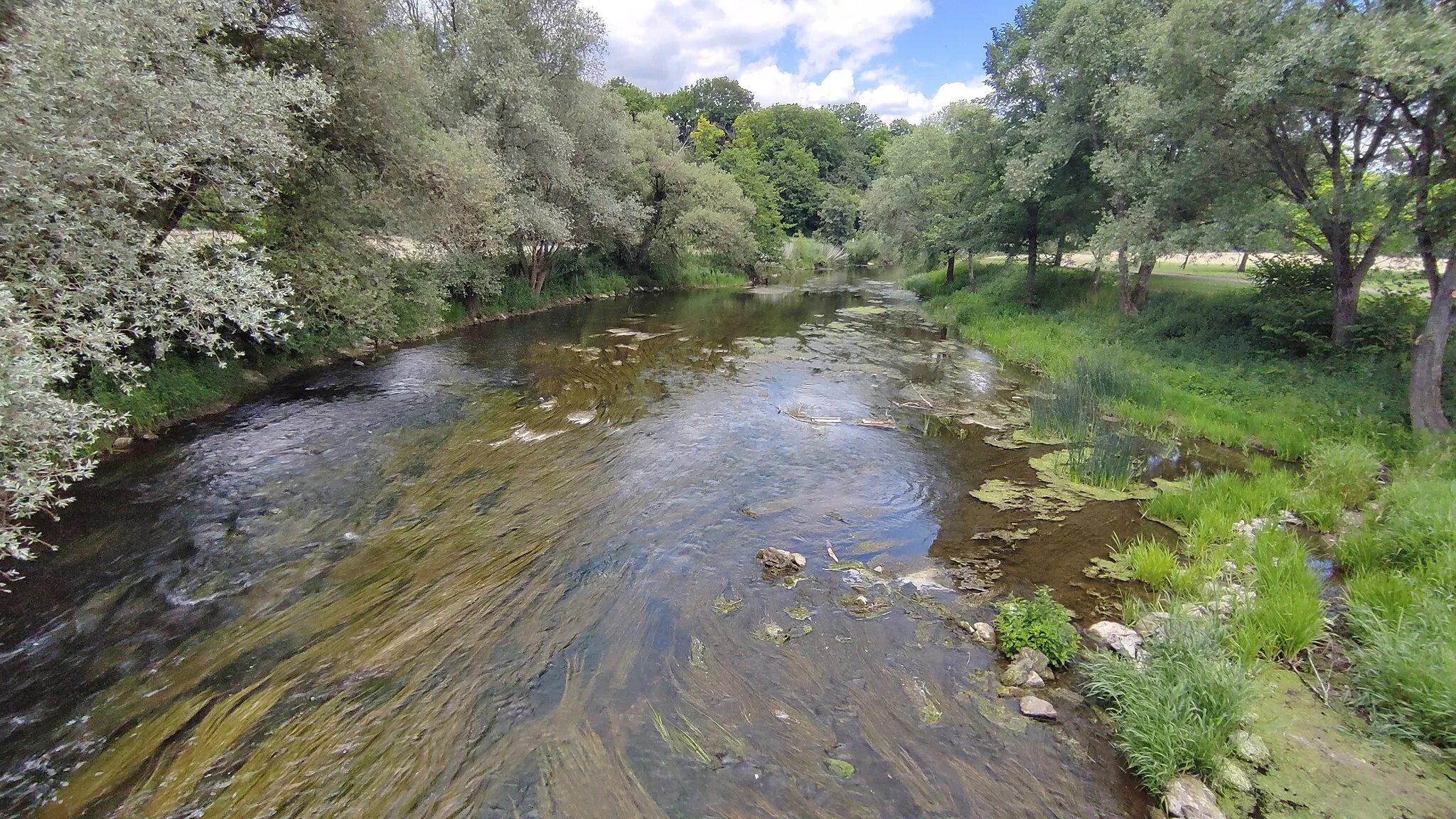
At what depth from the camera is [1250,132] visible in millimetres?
12453

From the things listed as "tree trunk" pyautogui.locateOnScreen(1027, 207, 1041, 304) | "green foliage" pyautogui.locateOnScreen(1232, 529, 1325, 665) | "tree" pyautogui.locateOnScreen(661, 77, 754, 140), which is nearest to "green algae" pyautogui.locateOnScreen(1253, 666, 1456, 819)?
"green foliage" pyautogui.locateOnScreen(1232, 529, 1325, 665)

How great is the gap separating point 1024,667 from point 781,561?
8.86 feet

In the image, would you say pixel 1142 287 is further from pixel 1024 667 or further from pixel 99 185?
pixel 99 185

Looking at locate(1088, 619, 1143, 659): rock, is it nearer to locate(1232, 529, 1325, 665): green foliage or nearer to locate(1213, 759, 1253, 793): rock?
locate(1232, 529, 1325, 665): green foliage

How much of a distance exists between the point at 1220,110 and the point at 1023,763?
14624mm

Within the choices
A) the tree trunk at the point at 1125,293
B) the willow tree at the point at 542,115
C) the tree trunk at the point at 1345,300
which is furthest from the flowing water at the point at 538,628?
the willow tree at the point at 542,115

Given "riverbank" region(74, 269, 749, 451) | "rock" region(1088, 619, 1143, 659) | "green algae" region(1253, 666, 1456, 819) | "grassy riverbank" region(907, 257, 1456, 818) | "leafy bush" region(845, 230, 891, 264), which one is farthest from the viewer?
"leafy bush" region(845, 230, 891, 264)

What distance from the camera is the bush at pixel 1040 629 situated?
553 centimetres

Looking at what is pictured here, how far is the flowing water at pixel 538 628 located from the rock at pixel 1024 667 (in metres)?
0.20

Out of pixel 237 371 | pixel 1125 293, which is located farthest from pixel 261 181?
pixel 1125 293

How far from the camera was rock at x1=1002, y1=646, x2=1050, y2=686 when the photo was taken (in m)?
5.28

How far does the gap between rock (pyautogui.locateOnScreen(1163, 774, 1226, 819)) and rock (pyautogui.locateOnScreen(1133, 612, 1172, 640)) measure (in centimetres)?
156

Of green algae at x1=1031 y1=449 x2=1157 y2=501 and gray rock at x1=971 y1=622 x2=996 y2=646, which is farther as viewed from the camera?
green algae at x1=1031 y1=449 x2=1157 y2=501

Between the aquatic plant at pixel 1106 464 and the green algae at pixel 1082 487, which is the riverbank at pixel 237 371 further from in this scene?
the aquatic plant at pixel 1106 464
